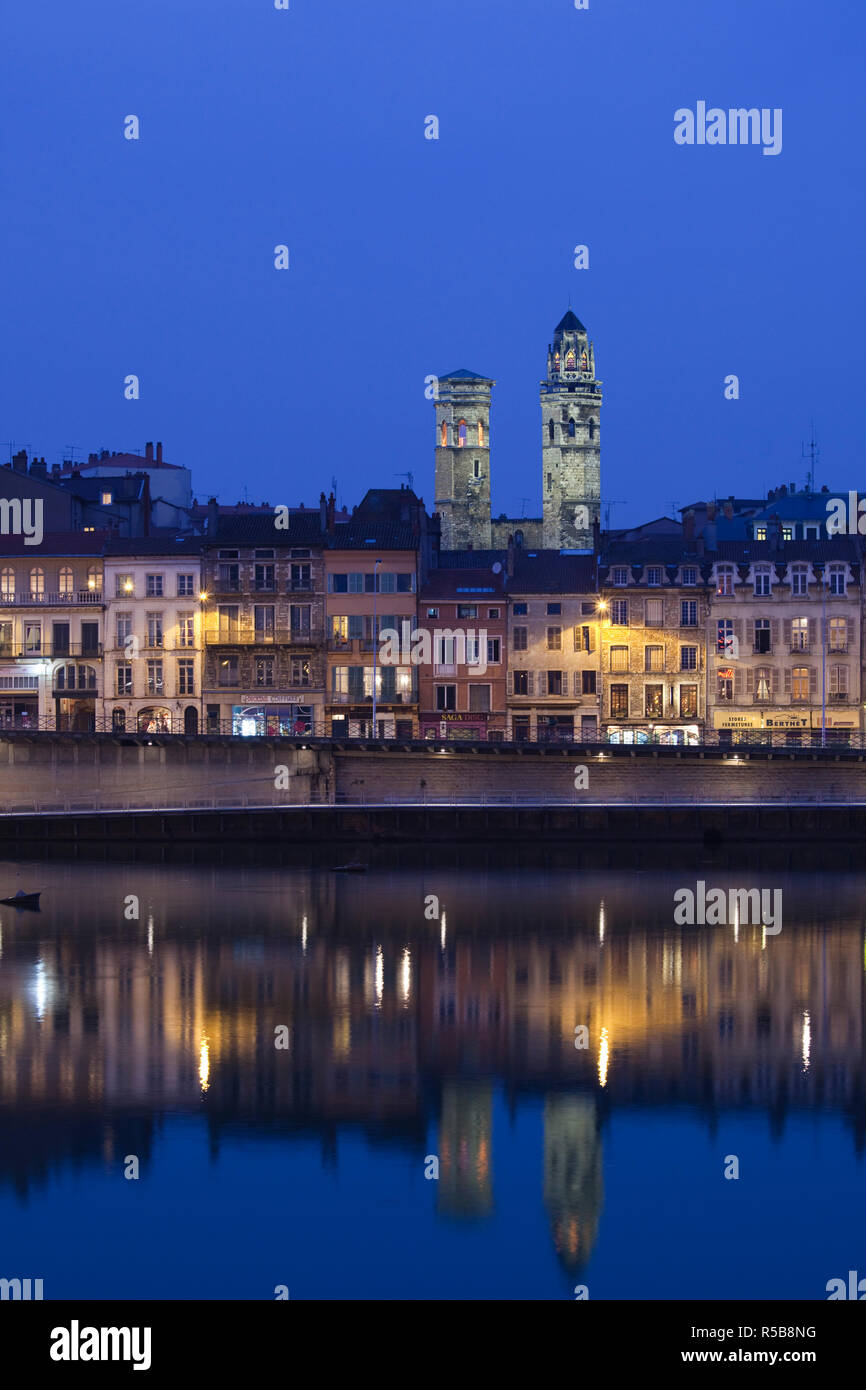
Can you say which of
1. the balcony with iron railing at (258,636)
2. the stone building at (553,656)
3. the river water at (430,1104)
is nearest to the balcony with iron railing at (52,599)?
the balcony with iron railing at (258,636)

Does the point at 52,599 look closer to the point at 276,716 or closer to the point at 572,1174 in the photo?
the point at 276,716

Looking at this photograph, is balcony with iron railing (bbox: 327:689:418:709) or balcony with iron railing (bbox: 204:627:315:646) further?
balcony with iron railing (bbox: 204:627:315:646)

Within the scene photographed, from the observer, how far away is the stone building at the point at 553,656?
306 ft

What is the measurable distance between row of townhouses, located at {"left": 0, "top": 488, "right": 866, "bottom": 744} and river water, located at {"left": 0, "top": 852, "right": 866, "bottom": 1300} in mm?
35474

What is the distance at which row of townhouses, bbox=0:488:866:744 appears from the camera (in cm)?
9250

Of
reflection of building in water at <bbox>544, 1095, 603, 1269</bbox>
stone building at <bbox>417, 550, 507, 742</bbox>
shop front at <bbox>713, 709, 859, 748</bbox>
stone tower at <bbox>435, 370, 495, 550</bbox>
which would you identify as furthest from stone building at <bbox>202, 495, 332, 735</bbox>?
stone tower at <bbox>435, 370, 495, 550</bbox>

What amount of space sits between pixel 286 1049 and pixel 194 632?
5559cm

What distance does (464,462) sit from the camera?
155 metres

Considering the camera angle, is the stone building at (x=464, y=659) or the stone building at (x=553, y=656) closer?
the stone building at (x=464, y=659)

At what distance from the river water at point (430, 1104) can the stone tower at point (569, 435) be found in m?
103

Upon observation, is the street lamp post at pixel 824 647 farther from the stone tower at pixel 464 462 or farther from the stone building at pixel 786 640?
the stone tower at pixel 464 462

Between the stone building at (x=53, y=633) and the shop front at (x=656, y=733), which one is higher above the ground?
the stone building at (x=53, y=633)

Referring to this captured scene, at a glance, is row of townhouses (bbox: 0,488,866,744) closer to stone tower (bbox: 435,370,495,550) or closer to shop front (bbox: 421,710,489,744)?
shop front (bbox: 421,710,489,744)

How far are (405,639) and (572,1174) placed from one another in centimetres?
6205
